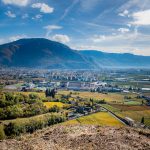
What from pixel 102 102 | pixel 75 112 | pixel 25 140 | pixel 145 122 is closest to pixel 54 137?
pixel 25 140

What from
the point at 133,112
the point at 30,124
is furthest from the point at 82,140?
the point at 133,112

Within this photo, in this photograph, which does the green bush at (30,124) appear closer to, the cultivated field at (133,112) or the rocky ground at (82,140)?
the rocky ground at (82,140)

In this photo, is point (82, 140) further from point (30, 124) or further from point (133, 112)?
point (133, 112)

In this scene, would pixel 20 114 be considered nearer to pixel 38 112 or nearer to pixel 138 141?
pixel 38 112

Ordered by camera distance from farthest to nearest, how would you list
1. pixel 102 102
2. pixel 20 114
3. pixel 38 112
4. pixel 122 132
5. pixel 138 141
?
pixel 102 102 < pixel 38 112 < pixel 20 114 < pixel 122 132 < pixel 138 141

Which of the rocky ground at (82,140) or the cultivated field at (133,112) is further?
the cultivated field at (133,112)

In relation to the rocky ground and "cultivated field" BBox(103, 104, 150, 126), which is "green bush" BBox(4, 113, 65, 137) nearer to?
the rocky ground

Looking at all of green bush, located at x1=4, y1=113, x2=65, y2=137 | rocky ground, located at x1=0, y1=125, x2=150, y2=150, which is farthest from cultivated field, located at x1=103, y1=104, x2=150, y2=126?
rocky ground, located at x1=0, y1=125, x2=150, y2=150

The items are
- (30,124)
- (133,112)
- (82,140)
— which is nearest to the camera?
(82,140)

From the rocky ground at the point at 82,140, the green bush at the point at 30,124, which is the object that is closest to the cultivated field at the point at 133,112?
the green bush at the point at 30,124
